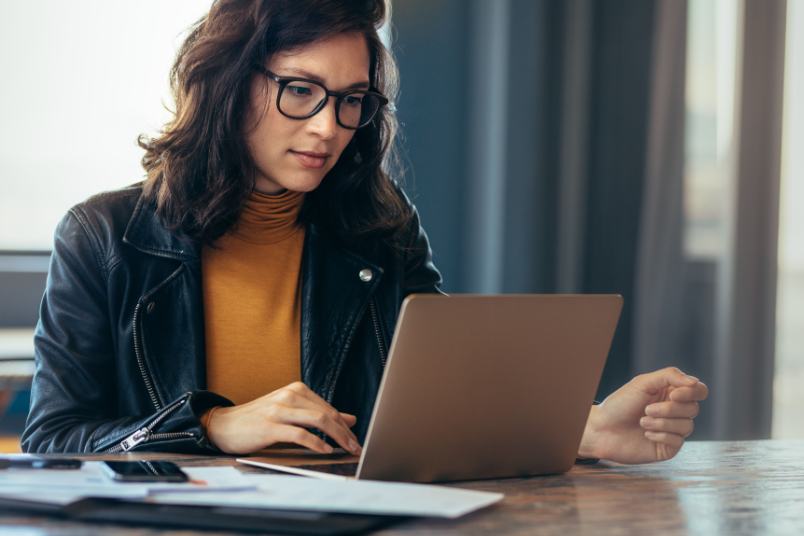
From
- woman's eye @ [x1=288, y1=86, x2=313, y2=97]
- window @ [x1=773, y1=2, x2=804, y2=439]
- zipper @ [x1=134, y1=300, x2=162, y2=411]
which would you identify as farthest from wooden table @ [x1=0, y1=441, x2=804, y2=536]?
window @ [x1=773, y1=2, x2=804, y2=439]

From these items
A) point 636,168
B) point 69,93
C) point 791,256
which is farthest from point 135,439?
point 69,93

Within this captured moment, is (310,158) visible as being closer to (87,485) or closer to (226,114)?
(226,114)

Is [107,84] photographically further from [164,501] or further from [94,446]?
[164,501]

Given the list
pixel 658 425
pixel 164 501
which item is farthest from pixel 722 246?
pixel 164 501

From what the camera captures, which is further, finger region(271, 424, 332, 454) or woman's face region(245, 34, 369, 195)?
woman's face region(245, 34, 369, 195)

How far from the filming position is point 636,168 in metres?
3.04

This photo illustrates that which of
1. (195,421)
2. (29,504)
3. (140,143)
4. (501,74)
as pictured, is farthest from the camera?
(501,74)

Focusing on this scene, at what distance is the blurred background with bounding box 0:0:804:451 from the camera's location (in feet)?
9.64

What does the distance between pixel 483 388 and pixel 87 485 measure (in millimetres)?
399

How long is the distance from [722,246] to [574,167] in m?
0.69

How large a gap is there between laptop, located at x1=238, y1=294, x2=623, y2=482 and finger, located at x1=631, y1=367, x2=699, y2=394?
0.50 ft

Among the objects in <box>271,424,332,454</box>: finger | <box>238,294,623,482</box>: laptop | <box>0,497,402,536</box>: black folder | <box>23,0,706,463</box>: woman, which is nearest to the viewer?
<box>0,497,402,536</box>: black folder

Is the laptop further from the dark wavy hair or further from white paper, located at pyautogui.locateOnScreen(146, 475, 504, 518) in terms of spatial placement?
the dark wavy hair

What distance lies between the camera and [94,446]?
1023 mm
